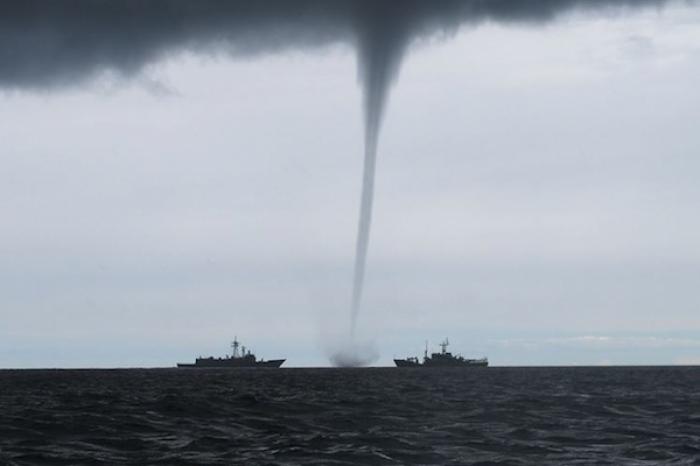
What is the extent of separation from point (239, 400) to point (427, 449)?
120 ft

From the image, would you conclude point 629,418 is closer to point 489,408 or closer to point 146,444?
point 489,408

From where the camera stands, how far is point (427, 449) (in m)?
34.7

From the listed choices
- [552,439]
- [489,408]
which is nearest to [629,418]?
[489,408]

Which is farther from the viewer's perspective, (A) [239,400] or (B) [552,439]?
(A) [239,400]

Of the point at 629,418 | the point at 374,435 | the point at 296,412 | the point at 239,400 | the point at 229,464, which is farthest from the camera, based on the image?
the point at 239,400

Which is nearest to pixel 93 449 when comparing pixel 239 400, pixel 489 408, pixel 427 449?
pixel 427 449

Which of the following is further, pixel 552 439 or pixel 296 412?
pixel 296 412

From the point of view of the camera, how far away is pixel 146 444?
121 feet

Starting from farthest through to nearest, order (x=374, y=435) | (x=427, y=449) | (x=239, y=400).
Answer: (x=239, y=400)
(x=374, y=435)
(x=427, y=449)

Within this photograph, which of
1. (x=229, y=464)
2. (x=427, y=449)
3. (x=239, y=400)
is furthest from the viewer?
(x=239, y=400)

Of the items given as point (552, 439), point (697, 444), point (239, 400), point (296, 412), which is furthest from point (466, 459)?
point (239, 400)

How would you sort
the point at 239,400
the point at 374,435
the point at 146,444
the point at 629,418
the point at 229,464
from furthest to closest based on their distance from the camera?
the point at 239,400
the point at 629,418
the point at 374,435
the point at 146,444
the point at 229,464

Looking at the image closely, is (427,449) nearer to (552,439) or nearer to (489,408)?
(552,439)

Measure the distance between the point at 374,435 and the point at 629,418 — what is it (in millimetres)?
17250
